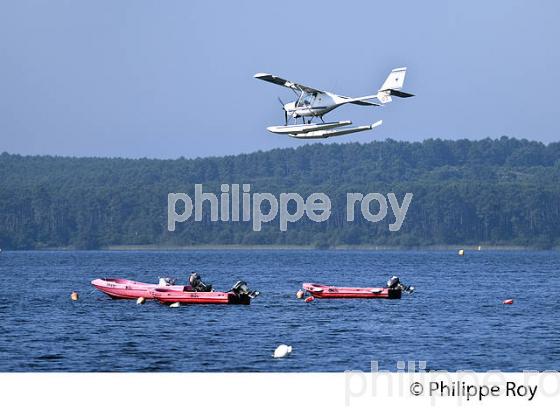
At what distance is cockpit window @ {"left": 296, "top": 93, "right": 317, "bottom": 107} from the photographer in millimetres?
70625

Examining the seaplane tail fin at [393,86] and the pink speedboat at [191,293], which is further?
the pink speedboat at [191,293]

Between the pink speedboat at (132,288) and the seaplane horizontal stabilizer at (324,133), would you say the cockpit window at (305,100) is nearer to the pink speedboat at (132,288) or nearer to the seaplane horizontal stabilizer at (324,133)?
the seaplane horizontal stabilizer at (324,133)

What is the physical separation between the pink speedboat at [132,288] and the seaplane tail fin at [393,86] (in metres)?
28.0

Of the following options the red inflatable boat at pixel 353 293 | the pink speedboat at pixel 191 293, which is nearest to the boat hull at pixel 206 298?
the pink speedboat at pixel 191 293

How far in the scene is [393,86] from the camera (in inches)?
2630

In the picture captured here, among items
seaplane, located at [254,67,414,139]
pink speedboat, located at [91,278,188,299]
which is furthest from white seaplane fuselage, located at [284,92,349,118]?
pink speedboat, located at [91,278,188,299]

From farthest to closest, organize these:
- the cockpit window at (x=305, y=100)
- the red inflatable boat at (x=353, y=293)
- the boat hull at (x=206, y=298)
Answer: the red inflatable boat at (x=353, y=293), the boat hull at (x=206, y=298), the cockpit window at (x=305, y=100)

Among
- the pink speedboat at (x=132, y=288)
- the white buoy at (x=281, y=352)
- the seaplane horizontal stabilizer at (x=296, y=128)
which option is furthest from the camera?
the pink speedboat at (x=132, y=288)

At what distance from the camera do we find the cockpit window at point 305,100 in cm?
7062

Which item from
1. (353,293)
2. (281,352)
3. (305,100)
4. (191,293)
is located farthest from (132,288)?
(281,352)

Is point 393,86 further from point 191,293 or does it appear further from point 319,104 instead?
point 191,293

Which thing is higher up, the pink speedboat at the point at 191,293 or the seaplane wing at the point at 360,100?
the seaplane wing at the point at 360,100

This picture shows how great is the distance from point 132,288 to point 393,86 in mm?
35253
